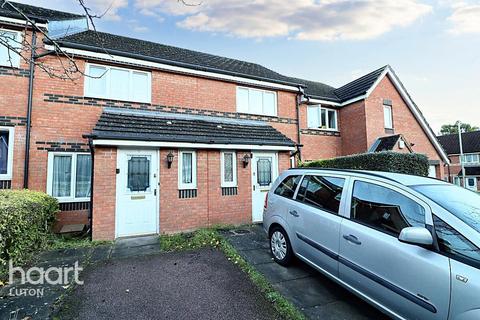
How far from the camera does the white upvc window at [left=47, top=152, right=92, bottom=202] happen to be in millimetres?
6973

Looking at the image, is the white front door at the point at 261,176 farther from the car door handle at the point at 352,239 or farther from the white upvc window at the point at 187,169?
the car door handle at the point at 352,239

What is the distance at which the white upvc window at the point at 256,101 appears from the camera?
1018 centimetres

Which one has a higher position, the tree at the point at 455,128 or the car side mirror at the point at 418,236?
the tree at the point at 455,128

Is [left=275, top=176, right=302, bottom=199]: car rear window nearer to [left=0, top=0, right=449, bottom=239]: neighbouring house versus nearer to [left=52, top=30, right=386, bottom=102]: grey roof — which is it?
[left=0, top=0, right=449, bottom=239]: neighbouring house

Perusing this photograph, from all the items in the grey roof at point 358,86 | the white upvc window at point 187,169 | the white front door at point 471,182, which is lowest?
the white front door at point 471,182

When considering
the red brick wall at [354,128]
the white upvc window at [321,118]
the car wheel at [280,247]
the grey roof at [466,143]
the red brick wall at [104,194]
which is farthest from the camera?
the grey roof at [466,143]

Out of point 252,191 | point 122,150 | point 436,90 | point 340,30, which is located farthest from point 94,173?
point 436,90

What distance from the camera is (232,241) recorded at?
586 centimetres

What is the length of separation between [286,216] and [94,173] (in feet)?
16.7

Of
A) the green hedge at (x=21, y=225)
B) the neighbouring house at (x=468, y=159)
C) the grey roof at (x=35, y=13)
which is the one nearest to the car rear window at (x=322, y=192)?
the green hedge at (x=21, y=225)

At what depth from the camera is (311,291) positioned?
3486mm

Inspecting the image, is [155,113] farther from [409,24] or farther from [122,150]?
[409,24]

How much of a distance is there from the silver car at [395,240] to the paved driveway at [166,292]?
47.5 inches

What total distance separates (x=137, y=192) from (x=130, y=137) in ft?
5.16
